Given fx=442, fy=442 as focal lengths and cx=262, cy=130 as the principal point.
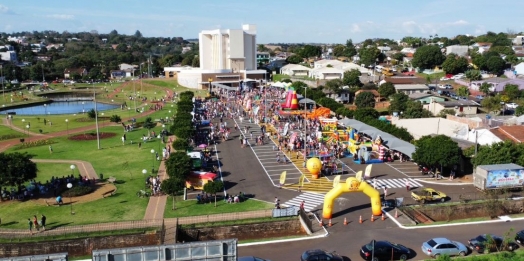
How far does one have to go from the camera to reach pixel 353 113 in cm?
5025

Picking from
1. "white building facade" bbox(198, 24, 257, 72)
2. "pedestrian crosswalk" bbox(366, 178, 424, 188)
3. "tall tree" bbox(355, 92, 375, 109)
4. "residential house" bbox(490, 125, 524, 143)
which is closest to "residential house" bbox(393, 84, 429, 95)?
"tall tree" bbox(355, 92, 375, 109)

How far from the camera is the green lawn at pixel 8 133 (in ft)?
156

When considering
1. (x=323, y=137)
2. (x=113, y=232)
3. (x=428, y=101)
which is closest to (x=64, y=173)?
(x=113, y=232)

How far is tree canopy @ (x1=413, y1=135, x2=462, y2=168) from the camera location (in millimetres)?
30344

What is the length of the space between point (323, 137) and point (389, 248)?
2501 centimetres

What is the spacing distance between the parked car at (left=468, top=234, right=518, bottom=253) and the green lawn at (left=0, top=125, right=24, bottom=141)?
149ft

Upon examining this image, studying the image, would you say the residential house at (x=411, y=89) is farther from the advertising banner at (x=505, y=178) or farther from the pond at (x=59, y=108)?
the pond at (x=59, y=108)

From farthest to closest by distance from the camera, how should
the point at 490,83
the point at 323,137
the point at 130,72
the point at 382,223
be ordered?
1. the point at 130,72
2. the point at 490,83
3. the point at 323,137
4. the point at 382,223

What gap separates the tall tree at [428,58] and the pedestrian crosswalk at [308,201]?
3224 inches

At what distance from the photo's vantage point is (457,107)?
192 feet

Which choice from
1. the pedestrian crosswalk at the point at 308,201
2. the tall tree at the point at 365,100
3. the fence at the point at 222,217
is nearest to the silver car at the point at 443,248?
the pedestrian crosswalk at the point at 308,201

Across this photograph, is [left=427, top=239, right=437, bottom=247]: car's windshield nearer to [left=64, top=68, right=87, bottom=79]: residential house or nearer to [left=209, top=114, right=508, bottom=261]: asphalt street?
[left=209, top=114, right=508, bottom=261]: asphalt street

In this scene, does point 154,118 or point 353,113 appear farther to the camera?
point 154,118

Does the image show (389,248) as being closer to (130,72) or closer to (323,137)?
(323,137)
